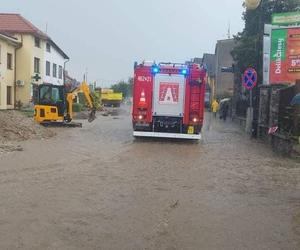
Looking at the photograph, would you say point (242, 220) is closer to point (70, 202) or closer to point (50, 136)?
point (70, 202)

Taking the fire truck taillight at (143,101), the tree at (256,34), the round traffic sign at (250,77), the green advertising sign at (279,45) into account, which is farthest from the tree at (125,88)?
the fire truck taillight at (143,101)

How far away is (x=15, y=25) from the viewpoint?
54.2m

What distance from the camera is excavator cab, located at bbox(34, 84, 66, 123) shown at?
3050 centimetres

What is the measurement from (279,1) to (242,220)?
1222 inches

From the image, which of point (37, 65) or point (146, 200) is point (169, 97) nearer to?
point (146, 200)

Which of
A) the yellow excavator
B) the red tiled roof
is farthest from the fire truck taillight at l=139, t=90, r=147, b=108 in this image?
the red tiled roof

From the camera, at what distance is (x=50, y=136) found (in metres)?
24.0

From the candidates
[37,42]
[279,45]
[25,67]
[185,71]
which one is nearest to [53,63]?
[37,42]

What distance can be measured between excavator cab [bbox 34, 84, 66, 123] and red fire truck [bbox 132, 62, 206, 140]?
866 centimetres

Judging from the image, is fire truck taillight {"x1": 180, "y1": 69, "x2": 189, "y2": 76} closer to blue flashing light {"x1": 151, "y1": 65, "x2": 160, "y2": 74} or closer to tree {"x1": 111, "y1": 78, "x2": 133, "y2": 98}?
blue flashing light {"x1": 151, "y1": 65, "x2": 160, "y2": 74}

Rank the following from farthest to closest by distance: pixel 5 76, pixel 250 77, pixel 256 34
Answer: pixel 5 76, pixel 256 34, pixel 250 77

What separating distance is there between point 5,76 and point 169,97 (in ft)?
94.6

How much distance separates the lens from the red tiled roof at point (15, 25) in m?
53.1

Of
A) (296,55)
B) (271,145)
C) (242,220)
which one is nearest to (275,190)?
(242,220)
